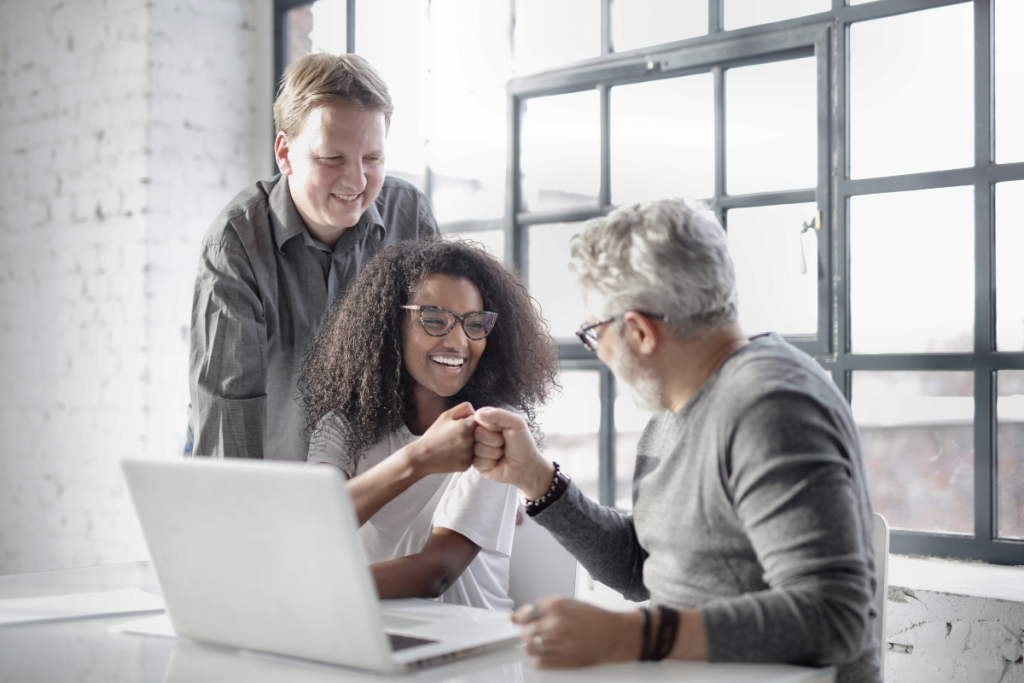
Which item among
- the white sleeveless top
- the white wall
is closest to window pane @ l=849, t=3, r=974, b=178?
the white sleeveless top

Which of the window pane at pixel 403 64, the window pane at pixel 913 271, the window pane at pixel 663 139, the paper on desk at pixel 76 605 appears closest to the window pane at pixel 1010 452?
the window pane at pixel 913 271

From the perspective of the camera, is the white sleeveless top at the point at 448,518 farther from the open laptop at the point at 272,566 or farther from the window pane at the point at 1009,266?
the window pane at the point at 1009,266

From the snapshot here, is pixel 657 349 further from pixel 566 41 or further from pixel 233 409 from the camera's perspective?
pixel 566 41

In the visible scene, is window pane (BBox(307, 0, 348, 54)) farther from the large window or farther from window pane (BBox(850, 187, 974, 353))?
window pane (BBox(850, 187, 974, 353))

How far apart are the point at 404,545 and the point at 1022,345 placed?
4.85 ft

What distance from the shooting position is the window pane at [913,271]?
2283 mm

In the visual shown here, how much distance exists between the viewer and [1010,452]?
222cm

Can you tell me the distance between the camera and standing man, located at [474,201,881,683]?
1.03m

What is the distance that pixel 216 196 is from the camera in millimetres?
3621

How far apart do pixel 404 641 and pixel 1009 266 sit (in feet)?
5.65

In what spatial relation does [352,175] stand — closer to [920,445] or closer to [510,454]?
[510,454]

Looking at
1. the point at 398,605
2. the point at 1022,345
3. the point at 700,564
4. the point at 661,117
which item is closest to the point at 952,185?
the point at 1022,345

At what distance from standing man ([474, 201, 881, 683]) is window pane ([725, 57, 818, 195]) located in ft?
4.46

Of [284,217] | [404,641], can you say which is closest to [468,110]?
[284,217]
